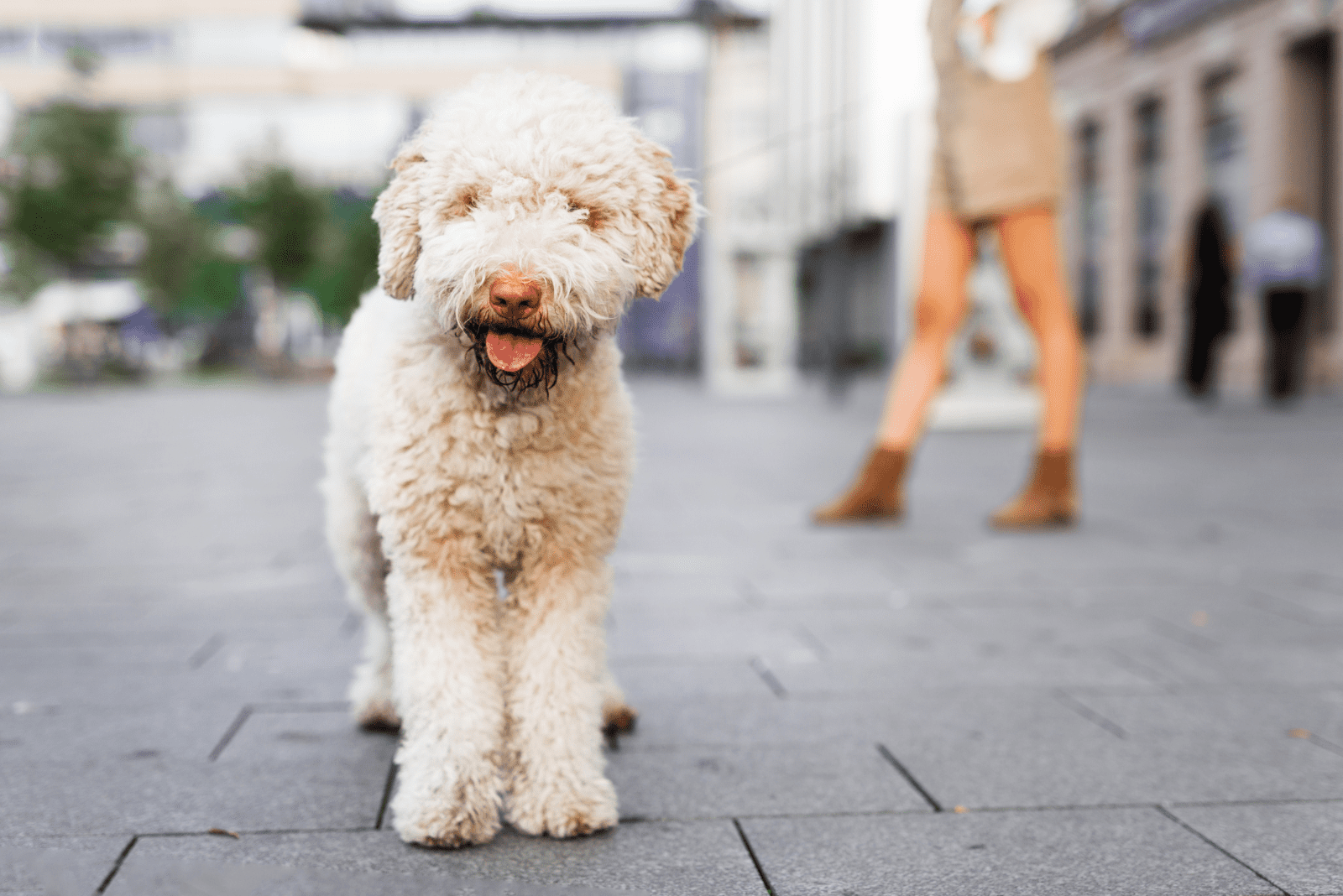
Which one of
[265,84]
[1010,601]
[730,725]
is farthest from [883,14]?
[265,84]

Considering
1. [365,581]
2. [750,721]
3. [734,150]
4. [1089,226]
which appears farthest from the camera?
[734,150]

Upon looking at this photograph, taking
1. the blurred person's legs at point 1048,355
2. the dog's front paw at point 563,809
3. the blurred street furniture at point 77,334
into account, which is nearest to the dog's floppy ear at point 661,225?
the dog's front paw at point 563,809

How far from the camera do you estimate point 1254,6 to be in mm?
18641

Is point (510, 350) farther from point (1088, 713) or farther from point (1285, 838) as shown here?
point (1088, 713)

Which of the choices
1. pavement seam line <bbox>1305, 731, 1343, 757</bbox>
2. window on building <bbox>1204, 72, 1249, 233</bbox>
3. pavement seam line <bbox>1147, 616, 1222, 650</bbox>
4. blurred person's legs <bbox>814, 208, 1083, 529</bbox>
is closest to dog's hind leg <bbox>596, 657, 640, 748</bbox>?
pavement seam line <bbox>1305, 731, 1343, 757</bbox>

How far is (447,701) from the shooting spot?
220cm

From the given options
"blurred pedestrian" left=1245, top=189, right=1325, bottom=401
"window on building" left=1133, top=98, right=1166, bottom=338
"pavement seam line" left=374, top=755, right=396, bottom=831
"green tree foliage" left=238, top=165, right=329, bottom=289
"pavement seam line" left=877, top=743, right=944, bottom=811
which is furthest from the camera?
"green tree foliage" left=238, top=165, right=329, bottom=289

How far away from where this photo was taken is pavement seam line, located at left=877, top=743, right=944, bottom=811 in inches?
93.6

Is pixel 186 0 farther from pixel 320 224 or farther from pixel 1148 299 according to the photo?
pixel 1148 299

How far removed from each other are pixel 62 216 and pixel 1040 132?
25971 mm

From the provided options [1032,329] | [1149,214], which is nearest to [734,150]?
[1149,214]

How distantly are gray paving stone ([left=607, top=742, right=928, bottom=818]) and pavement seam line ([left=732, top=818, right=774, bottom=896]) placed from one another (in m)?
0.06

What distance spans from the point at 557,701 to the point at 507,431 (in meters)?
0.50

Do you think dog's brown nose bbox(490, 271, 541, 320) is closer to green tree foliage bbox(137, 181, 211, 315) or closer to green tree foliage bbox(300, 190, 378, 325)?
green tree foliage bbox(300, 190, 378, 325)
